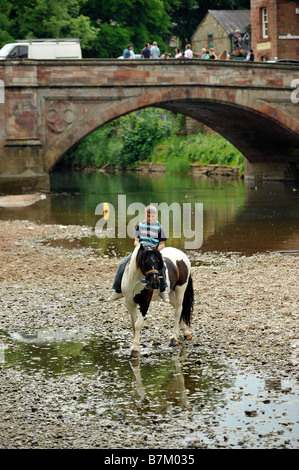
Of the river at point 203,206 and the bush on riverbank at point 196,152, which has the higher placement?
the bush on riverbank at point 196,152

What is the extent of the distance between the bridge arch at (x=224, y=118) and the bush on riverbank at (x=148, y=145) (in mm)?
8057

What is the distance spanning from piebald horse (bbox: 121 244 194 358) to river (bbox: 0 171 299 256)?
9.47m


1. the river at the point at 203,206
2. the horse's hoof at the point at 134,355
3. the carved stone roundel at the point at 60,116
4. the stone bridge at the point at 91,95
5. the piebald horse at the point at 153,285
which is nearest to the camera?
the piebald horse at the point at 153,285

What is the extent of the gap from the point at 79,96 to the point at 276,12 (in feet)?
67.5

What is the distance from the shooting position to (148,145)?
59.1 meters

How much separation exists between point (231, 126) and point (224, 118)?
142cm

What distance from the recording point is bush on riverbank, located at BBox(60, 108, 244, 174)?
180 feet

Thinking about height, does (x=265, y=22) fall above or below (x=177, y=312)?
above

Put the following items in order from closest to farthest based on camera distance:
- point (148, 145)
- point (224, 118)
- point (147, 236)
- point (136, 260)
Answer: point (136, 260), point (147, 236), point (224, 118), point (148, 145)

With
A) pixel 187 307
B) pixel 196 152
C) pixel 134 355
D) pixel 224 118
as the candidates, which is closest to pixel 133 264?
pixel 134 355

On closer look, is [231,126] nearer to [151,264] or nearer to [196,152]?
[196,152]

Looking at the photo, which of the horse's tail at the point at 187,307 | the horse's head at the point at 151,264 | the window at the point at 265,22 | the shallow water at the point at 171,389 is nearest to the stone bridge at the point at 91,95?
the window at the point at 265,22

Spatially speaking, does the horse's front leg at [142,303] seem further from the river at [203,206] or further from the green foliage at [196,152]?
the green foliage at [196,152]

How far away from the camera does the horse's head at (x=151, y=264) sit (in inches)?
365
